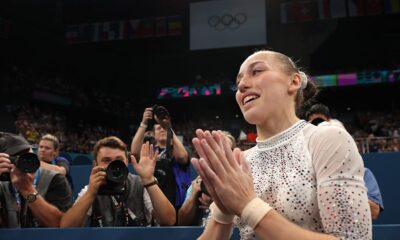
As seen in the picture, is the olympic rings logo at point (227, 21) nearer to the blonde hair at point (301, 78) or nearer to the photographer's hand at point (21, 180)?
the photographer's hand at point (21, 180)

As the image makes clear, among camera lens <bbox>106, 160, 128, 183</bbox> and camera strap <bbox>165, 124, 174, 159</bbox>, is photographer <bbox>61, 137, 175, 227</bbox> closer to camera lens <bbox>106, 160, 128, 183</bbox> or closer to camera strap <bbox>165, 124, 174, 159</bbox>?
camera lens <bbox>106, 160, 128, 183</bbox>

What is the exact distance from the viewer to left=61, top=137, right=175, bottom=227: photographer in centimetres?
221

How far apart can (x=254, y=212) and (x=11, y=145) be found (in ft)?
5.58

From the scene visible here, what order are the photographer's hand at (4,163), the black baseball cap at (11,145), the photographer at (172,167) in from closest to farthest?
the photographer's hand at (4,163), the black baseball cap at (11,145), the photographer at (172,167)

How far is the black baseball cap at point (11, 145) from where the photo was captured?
7.16 ft

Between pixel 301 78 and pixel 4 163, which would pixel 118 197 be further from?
pixel 301 78

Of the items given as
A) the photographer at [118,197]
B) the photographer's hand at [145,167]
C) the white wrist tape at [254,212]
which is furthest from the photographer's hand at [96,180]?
the white wrist tape at [254,212]

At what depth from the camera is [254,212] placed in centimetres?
95

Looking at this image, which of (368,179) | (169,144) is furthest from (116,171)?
(368,179)

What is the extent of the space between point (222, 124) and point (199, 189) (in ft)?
50.5

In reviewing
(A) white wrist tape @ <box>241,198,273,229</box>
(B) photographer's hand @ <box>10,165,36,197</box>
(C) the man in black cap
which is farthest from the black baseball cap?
(A) white wrist tape @ <box>241,198,273,229</box>

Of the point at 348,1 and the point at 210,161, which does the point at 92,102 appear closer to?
the point at 348,1

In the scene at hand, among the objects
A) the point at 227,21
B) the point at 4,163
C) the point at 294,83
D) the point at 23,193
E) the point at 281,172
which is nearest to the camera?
the point at 281,172

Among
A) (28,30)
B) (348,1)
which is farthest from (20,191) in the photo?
(28,30)
